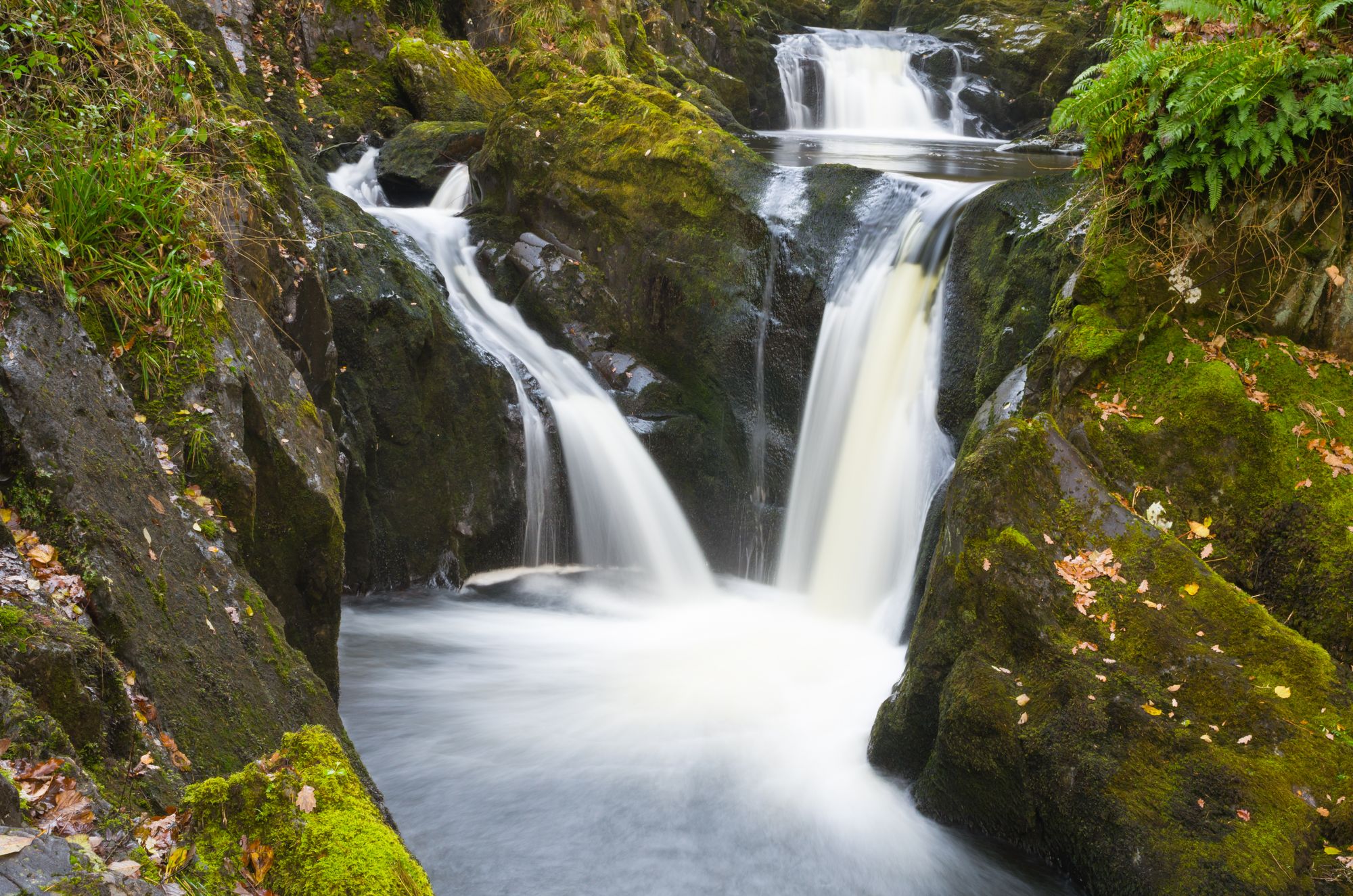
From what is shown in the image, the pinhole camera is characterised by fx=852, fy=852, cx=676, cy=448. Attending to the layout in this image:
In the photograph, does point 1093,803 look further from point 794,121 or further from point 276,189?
point 794,121

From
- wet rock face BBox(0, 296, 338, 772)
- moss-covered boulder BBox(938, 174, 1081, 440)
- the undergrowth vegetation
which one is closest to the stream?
moss-covered boulder BBox(938, 174, 1081, 440)

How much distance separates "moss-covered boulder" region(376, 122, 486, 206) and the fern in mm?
7645

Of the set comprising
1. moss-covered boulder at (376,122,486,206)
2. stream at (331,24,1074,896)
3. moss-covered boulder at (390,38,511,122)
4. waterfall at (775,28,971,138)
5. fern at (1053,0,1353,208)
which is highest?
waterfall at (775,28,971,138)

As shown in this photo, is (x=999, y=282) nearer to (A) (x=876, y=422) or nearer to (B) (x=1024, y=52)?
(A) (x=876, y=422)

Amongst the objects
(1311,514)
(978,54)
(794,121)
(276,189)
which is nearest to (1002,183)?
(1311,514)

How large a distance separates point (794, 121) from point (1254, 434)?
15.3 meters

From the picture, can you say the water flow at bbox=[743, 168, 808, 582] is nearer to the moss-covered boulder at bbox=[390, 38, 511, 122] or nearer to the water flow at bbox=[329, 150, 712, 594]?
the water flow at bbox=[329, 150, 712, 594]

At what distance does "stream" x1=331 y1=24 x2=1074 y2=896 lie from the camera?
4.47m

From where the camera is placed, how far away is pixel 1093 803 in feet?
12.4

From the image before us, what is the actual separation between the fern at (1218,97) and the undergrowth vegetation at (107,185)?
4.84 metres

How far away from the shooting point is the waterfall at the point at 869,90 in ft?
57.2

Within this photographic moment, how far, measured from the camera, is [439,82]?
39.9ft

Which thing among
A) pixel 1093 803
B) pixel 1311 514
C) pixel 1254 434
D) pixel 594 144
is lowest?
pixel 1093 803

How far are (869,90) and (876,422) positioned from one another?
12.8 metres
